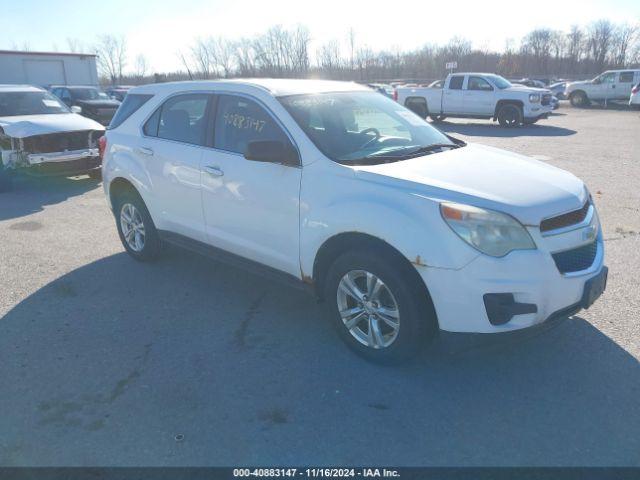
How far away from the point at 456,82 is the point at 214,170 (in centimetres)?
1814

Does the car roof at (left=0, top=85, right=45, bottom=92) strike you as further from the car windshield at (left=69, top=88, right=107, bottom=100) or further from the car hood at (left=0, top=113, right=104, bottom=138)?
the car windshield at (left=69, top=88, right=107, bottom=100)

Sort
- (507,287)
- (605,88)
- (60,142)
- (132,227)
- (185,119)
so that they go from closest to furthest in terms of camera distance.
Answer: (507,287)
(185,119)
(132,227)
(60,142)
(605,88)

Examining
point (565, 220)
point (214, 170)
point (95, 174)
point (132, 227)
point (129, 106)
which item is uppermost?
point (129, 106)

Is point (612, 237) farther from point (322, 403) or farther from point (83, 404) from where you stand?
point (83, 404)

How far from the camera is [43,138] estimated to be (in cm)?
951

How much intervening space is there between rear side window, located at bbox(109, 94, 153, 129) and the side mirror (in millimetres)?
2173

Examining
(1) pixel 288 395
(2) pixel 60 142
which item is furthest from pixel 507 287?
(2) pixel 60 142

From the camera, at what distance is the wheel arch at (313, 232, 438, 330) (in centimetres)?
324

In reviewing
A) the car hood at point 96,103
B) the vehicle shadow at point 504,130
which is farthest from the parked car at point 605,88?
the car hood at point 96,103

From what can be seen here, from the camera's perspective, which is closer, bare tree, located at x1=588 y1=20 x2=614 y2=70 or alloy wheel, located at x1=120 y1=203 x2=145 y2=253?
alloy wheel, located at x1=120 y1=203 x2=145 y2=253

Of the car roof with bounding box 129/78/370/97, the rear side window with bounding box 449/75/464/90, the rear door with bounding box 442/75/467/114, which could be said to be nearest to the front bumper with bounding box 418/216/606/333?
the car roof with bounding box 129/78/370/97

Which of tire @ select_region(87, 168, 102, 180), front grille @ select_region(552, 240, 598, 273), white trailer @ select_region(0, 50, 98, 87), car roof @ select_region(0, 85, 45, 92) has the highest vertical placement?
white trailer @ select_region(0, 50, 98, 87)

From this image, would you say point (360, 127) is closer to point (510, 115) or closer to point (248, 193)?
point (248, 193)

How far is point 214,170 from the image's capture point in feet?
14.3
